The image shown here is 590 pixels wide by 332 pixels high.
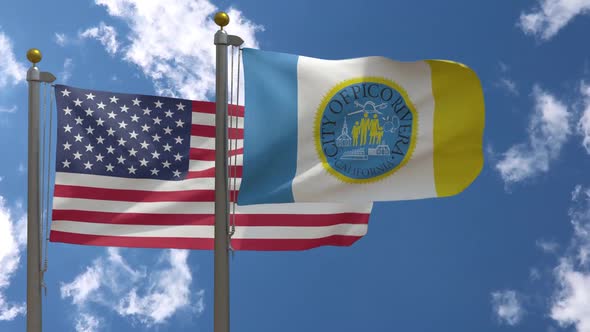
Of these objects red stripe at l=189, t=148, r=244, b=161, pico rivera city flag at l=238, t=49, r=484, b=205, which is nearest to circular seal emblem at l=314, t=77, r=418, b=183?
pico rivera city flag at l=238, t=49, r=484, b=205

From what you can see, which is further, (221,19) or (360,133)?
(360,133)

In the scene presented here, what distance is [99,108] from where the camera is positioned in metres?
8.49

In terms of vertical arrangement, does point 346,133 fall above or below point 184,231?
above

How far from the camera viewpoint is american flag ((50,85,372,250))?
27.9 feet

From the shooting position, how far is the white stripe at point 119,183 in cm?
851

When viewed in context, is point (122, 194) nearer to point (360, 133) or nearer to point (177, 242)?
point (177, 242)

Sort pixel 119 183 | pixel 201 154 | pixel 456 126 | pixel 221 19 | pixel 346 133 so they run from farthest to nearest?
1. pixel 201 154
2. pixel 119 183
3. pixel 456 126
4. pixel 346 133
5. pixel 221 19

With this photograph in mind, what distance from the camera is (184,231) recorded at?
8.74m

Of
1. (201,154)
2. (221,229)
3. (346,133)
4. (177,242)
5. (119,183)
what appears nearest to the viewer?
(221,229)

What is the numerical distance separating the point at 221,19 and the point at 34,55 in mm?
2071

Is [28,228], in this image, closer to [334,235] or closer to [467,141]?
[334,235]

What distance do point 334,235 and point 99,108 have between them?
2.79 meters

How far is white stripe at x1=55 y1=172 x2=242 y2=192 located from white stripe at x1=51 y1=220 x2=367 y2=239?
388 mm

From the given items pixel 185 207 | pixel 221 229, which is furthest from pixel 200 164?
pixel 221 229
